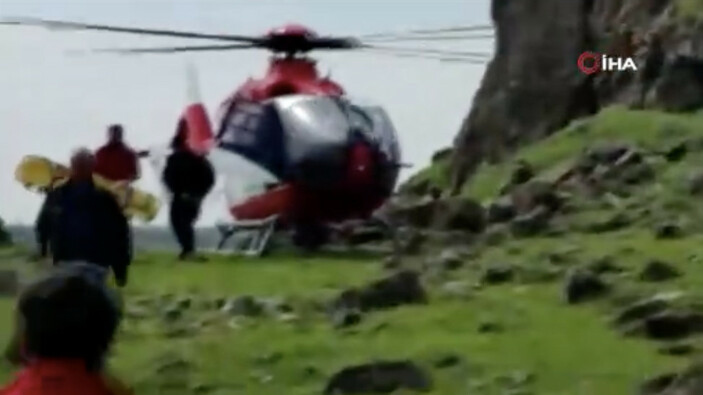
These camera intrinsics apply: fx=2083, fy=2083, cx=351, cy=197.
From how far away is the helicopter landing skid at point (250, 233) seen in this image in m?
25.7

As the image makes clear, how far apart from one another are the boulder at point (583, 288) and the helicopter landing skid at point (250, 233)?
9984 mm

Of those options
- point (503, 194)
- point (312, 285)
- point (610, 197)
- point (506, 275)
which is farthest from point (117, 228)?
point (503, 194)

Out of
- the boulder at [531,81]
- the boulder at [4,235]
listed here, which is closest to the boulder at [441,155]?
the boulder at [531,81]

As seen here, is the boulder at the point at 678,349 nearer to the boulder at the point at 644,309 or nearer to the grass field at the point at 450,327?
the grass field at the point at 450,327

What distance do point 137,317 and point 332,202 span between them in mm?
11778

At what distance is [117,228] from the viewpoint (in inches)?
529

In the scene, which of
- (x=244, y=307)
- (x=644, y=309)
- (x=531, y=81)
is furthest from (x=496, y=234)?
(x=531, y=81)

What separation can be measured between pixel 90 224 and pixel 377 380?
104 inches

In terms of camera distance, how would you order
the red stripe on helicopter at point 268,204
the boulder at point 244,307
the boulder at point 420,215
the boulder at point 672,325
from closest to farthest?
the boulder at point 672,325
the boulder at point 244,307
the boulder at point 420,215
the red stripe on helicopter at point 268,204

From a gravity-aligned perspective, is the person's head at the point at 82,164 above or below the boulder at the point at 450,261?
above

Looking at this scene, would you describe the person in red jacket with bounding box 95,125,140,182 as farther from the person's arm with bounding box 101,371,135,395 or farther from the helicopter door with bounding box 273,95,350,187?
the person's arm with bounding box 101,371,135,395

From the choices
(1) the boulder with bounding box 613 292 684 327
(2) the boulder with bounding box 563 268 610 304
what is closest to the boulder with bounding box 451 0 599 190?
(2) the boulder with bounding box 563 268 610 304

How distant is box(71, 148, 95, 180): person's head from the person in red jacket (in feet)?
33.4

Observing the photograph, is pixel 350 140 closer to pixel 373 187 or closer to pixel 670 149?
pixel 373 187
